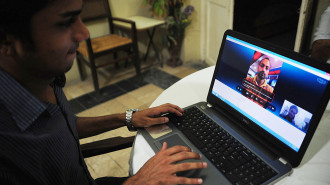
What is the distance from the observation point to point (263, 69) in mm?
818

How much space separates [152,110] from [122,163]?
1.08 metres

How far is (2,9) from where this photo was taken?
53cm

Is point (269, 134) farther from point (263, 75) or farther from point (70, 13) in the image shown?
point (70, 13)

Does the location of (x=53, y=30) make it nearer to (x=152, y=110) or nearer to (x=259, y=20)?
(x=152, y=110)

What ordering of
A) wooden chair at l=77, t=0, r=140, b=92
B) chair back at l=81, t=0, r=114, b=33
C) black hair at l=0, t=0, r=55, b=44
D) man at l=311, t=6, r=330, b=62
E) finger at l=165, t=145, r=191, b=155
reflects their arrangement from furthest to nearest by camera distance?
chair back at l=81, t=0, r=114, b=33 → wooden chair at l=77, t=0, r=140, b=92 → man at l=311, t=6, r=330, b=62 → finger at l=165, t=145, r=191, b=155 → black hair at l=0, t=0, r=55, b=44

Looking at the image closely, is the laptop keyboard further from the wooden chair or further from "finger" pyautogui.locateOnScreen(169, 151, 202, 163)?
the wooden chair

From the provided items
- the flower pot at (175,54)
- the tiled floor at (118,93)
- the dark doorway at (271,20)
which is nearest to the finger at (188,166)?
the tiled floor at (118,93)

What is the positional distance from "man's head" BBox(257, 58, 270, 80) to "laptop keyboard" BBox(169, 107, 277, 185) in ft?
0.73

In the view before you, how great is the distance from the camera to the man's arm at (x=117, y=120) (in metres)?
0.99

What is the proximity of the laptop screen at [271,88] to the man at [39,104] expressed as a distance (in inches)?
10.6

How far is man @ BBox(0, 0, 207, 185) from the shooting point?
58 centimetres

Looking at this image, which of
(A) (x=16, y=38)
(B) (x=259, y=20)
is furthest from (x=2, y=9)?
(B) (x=259, y=20)

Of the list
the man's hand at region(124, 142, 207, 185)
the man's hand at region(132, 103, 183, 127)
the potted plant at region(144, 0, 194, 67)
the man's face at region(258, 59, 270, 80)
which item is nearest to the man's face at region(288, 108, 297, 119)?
the man's face at region(258, 59, 270, 80)

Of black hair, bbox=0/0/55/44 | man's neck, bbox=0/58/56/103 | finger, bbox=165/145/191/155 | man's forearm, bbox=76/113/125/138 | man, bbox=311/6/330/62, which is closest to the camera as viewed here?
black hair, bbox=0/0/55/44
